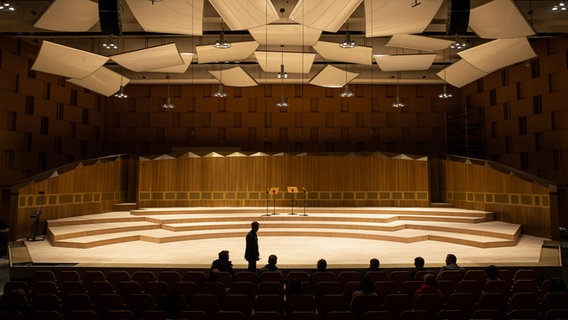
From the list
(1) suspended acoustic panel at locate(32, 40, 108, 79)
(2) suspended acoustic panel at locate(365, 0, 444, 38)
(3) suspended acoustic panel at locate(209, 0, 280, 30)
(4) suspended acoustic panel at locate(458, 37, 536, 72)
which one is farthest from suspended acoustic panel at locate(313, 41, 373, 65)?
(1) suspended acoustic panel at locate(32, 40, 108, 79)

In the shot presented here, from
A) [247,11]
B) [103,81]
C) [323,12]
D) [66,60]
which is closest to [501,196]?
[323,12]

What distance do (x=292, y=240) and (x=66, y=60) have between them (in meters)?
7.38

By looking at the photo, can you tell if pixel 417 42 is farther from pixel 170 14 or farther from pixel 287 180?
pixel 287 180

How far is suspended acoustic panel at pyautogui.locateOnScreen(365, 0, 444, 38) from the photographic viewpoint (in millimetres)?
7730

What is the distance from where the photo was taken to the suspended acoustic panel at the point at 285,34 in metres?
9.50

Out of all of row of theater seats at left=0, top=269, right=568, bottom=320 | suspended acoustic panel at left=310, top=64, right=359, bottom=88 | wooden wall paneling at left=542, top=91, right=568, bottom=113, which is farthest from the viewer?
suspended acoustic panel at left=310, top=64, right=359, bottom=88

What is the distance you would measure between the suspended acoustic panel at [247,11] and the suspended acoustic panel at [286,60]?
239 cm

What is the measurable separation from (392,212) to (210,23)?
8.21 m

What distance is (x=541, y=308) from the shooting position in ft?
12.3

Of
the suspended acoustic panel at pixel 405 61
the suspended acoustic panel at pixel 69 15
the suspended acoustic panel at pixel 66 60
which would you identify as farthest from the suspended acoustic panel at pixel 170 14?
the suspended acoustic panel at pixel 405 61

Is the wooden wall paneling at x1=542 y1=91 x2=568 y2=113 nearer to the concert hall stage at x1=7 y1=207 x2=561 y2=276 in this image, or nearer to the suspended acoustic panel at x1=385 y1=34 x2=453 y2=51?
the concert hall stage at x1=7 y1=207 x2=561 y2=276

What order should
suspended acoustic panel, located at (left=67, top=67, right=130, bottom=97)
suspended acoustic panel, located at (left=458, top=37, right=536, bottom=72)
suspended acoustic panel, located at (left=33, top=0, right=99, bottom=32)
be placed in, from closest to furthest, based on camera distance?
suspended acoustic panel, located at (left=33, top=0, right=99, bottom=32)
suspended acoustic panel, located at (left=458, top=37, right=536, bottom=72)
suspended acoustic panel, located at (left=67, top=67, right=130, bottom=97)

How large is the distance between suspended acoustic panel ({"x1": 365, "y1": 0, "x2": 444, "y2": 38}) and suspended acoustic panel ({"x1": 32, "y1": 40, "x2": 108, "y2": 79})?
667 cm

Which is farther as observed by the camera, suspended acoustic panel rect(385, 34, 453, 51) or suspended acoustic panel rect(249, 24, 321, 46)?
suspended acoustic panel rect(385, 34, 453, 51)
